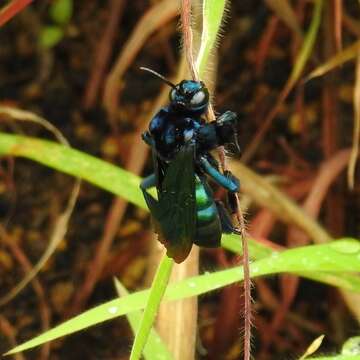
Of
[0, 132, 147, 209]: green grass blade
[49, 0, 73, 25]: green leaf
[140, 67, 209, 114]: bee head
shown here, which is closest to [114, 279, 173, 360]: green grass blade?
[0, 132, 147, 209]: green grass blade

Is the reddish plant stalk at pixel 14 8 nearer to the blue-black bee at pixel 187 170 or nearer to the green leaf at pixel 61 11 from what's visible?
the blue-black bee at pixel 187 170

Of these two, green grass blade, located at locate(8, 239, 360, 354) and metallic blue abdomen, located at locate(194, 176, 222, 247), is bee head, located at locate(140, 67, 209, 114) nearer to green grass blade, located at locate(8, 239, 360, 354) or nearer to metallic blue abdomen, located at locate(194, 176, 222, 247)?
metallic blue abdomen, located at locate(194, 176, 222, 247)

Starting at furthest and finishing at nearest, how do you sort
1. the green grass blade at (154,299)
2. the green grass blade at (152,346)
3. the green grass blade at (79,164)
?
the green grass blade at (79,164), the green grass blade at (152,346), the green grass blade at (154,299)

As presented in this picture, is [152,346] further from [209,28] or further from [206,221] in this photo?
[209,28]

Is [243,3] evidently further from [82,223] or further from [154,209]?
[154,209]

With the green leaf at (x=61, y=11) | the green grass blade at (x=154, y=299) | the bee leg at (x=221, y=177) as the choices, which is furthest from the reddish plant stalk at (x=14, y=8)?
the green leaf at (x=61, y=11)

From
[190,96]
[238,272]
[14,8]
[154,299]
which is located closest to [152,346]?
[238,272]

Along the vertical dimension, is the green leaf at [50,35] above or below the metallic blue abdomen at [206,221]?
above
